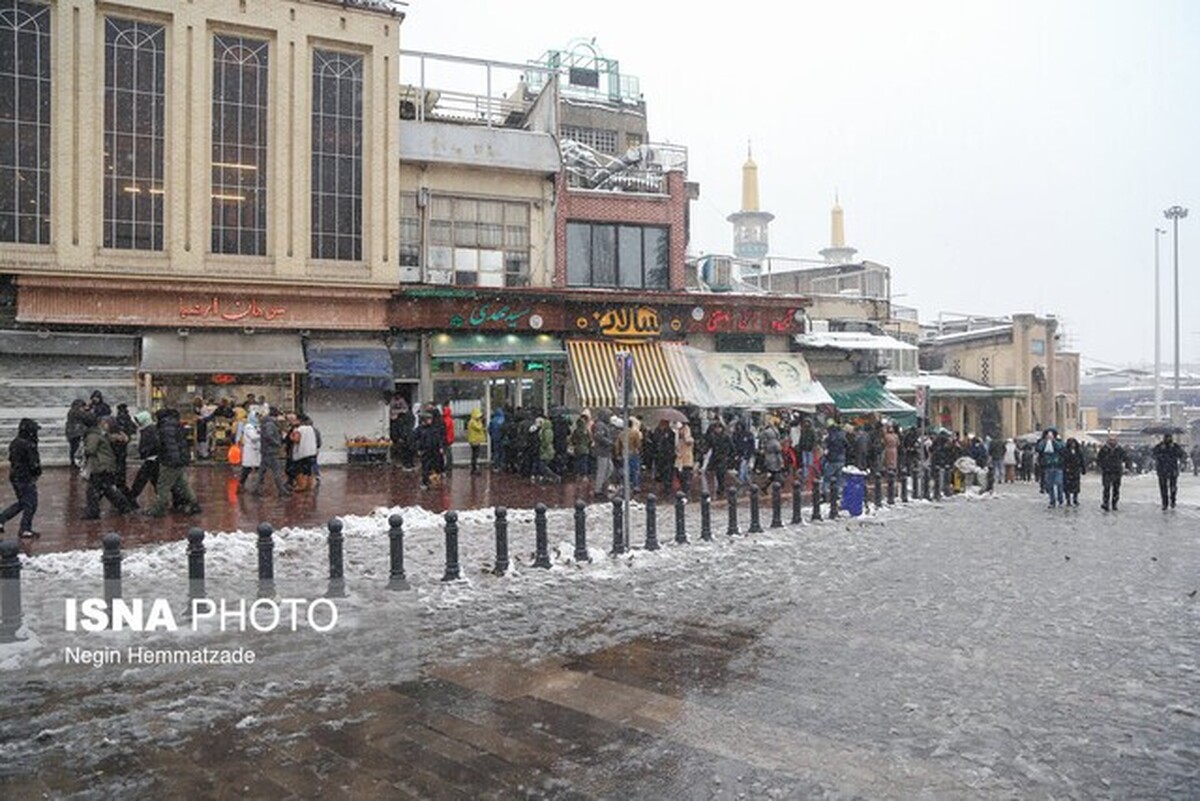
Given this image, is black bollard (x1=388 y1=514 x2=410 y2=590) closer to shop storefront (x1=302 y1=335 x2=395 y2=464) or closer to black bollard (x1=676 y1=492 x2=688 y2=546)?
black bollard (x1=676 y1=492 x2=688 y2=546)

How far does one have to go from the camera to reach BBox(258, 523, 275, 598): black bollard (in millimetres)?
8859

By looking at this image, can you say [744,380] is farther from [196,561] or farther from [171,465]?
[196,561]

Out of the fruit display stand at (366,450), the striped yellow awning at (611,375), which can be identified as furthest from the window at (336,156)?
the striped yellow awning at (611,375)

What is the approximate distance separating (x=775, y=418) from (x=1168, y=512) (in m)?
10.2

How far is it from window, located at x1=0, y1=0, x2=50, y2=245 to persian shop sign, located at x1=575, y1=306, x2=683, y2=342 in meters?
13.9

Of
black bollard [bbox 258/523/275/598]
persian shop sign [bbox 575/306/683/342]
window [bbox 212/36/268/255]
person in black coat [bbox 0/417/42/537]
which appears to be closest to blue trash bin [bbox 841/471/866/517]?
persian shop sign [bbox 575/306/683/342]

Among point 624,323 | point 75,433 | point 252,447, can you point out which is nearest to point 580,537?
point 252,447

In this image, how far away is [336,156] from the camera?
23.9m

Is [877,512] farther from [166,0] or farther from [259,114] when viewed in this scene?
[166,0]

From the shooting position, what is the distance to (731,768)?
195 inches

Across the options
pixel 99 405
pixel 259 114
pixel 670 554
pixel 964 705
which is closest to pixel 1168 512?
pixel 670 554

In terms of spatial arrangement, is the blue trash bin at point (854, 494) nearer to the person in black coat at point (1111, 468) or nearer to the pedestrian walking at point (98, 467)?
the person in black coat at point (1111, 468)

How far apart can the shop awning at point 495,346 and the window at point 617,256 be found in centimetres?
236

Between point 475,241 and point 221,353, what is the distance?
7.72m
